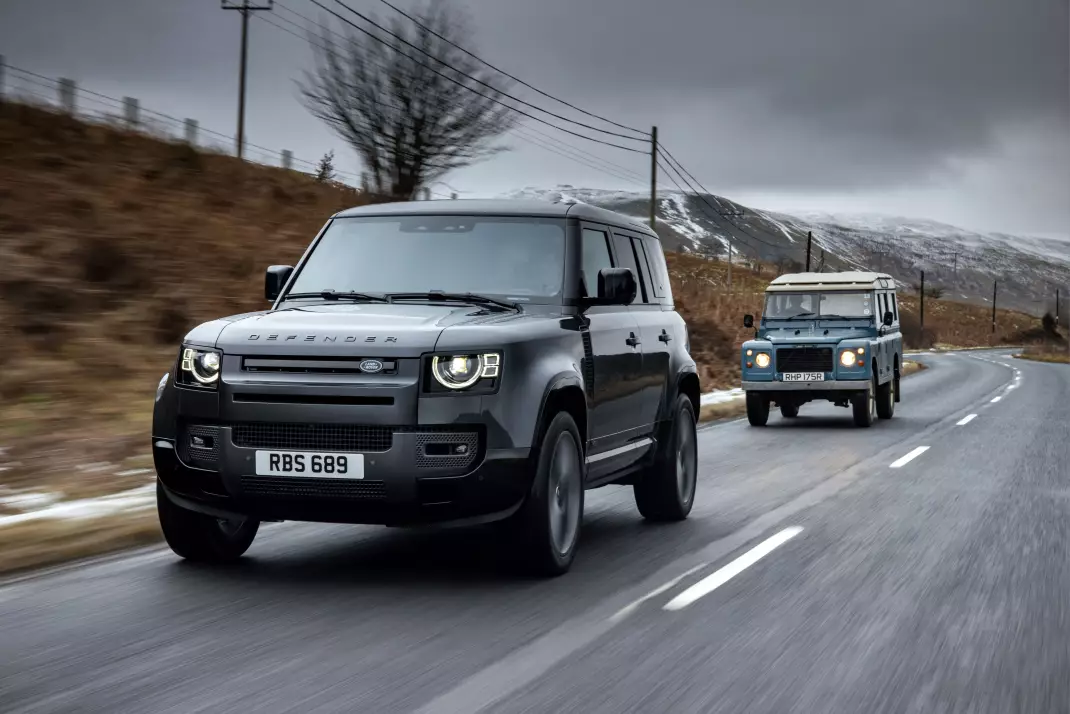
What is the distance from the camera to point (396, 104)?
121 ft

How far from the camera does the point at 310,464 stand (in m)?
5.85

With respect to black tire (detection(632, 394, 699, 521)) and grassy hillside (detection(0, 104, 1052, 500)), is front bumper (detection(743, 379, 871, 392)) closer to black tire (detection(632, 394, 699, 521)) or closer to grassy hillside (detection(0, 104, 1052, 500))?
grassy hillside (detection(0, 104, 1052, 500))

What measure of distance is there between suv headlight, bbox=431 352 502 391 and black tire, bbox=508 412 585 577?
49cm

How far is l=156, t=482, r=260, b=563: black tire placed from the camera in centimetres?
649

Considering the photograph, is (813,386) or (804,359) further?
(804,359)

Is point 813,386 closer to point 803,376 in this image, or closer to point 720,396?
point 803,376

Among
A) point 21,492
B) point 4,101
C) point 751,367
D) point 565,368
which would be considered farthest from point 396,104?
→ point 565,368

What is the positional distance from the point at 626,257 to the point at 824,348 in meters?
11.2

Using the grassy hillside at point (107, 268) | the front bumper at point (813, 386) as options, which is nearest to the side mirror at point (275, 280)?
the grassy hillside at point (107, 268)

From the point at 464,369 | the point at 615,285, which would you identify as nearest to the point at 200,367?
the point at 464,369

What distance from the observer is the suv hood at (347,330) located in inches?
233

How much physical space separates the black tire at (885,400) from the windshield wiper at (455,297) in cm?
1417

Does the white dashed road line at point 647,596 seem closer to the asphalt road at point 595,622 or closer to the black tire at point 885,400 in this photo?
the asphalt road at point 595,622

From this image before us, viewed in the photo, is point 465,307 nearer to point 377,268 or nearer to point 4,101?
point 377,268
